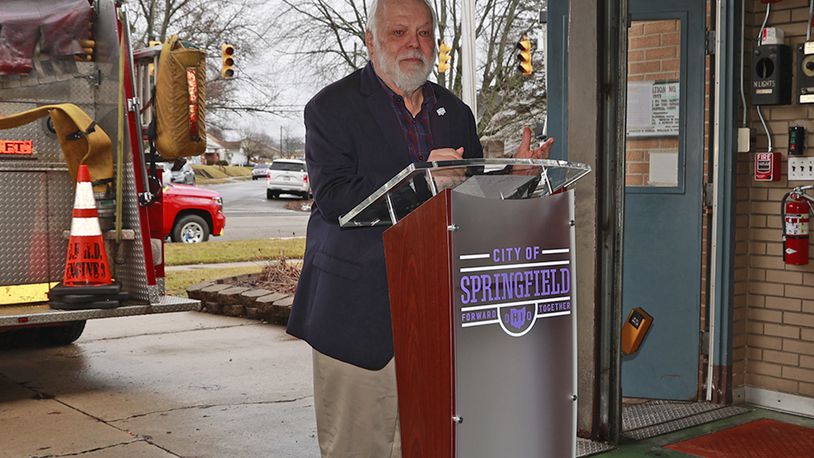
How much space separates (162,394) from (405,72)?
151 inches

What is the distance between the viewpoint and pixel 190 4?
1220 inches

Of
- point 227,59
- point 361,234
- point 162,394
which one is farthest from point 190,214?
point 361,234

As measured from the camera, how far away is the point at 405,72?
2.99 m

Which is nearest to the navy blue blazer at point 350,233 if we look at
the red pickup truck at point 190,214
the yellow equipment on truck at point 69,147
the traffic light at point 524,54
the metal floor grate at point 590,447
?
the metal floor grate at point 590,447

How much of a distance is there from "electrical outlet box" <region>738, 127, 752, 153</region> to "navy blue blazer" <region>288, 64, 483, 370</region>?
3.35 m

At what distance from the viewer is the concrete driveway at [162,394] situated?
5.02 meters

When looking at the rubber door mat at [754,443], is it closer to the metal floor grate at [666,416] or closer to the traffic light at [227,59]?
the metal floor grate at [666,416]

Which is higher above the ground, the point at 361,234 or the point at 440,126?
the point at 440,126

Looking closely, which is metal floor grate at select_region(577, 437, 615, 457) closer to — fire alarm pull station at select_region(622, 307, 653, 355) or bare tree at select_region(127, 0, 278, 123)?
fire alarm pull station at select_region(622, 307, 653, 355)

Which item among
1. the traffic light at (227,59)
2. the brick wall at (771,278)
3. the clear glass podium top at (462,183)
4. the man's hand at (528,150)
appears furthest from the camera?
the traffic light at (227,59)

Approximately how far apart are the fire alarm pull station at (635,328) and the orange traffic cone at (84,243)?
338cm

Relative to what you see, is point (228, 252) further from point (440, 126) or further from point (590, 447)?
point (440, 126)

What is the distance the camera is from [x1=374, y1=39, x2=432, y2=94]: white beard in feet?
9.80

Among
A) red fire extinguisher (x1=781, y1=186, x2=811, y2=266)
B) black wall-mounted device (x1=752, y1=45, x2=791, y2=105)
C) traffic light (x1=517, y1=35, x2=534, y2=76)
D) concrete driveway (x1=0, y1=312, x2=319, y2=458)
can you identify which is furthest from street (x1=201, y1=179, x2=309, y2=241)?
red fire extinguisher (x1=781, y1=186, x2=811, y2=266)
